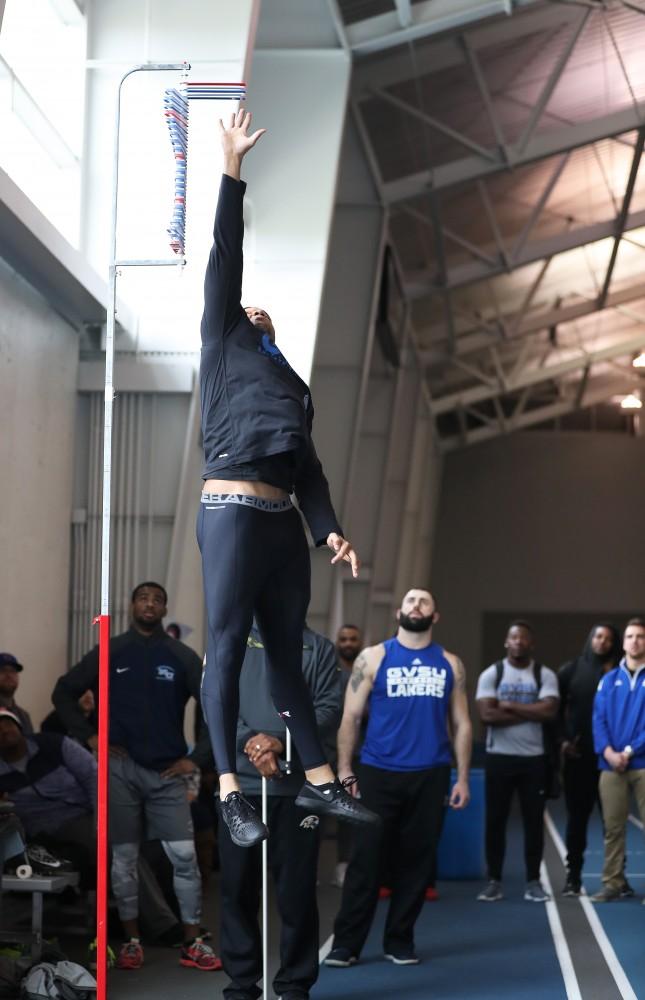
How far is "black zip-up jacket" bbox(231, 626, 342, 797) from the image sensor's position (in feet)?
19.9

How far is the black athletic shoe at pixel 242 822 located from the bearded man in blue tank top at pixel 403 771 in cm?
343

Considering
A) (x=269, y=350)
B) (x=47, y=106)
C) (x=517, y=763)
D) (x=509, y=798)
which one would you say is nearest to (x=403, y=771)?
(x=517, y=763)

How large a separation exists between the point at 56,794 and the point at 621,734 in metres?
4.01

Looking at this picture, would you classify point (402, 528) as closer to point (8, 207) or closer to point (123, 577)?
Answer: point (123, 577)

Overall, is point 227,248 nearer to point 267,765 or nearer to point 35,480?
point 267,765

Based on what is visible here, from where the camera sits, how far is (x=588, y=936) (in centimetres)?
828

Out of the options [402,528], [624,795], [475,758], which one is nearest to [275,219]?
[624,795]

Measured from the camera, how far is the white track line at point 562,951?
22.4 feet

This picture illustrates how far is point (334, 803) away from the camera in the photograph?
4062 millimetres

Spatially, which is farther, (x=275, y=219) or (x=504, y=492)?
(x=504, y=492)

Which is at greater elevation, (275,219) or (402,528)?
(275,219)

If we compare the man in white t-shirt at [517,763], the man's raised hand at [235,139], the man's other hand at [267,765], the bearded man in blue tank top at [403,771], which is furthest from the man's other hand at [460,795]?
the man's raised hand at [235,139]

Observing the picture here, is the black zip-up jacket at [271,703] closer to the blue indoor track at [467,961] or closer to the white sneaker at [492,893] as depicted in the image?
the blue indoor track at [467,961]

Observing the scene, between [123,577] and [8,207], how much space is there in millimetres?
4061
